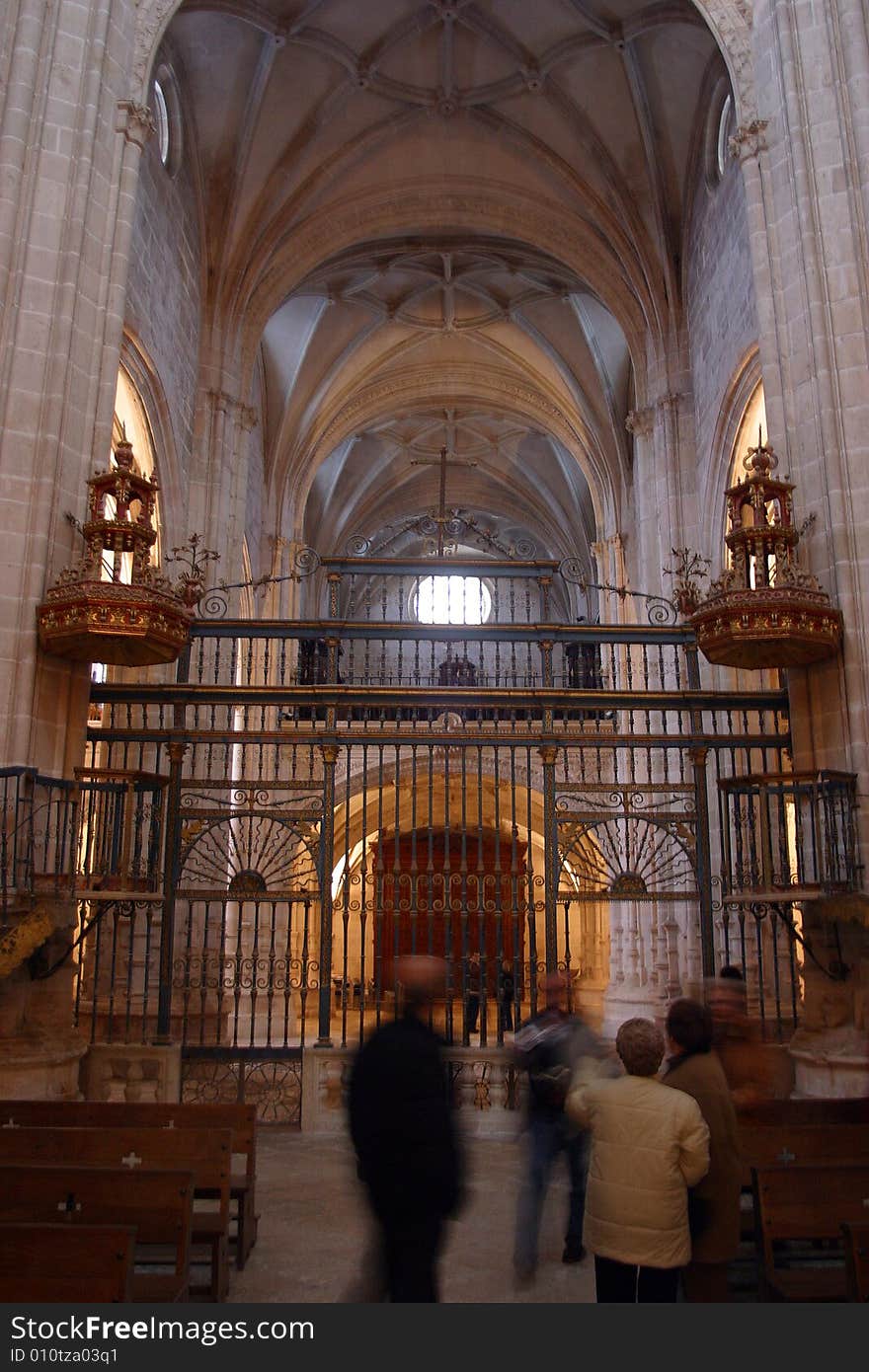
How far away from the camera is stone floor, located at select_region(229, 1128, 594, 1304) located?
5.11 meters

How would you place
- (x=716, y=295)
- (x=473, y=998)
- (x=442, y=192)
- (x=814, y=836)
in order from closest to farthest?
(x=814, y=836)
(x=716, y=295)
(x=442, y=192)
(x=473, y=998)

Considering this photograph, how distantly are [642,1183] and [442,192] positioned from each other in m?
17.9

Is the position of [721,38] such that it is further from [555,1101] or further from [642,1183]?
[642,1183]

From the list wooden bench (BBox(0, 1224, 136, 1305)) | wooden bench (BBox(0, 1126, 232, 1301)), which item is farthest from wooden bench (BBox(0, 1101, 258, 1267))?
wooden bench (BBox(0, 1224, 136, 1305))

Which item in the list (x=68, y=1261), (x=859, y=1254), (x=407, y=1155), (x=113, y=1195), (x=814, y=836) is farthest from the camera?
(x=814, y=836)

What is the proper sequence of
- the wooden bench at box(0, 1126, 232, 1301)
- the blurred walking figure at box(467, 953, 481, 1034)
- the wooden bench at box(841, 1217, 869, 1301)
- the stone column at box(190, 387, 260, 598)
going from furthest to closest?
the stone column at box(190, 387, 260, 598)
the blurred walking figure at box(467, 953, 481, 1034)
the wooden bench at box(0, 1126, 232, 1301)
the wooden bench at box(841, 1217, 869, 1301)

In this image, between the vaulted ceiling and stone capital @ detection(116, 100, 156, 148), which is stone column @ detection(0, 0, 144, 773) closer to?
stone capital @ detection(116, 100, 156, 148)

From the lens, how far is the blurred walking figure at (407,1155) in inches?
149

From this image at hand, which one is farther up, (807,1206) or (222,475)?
(222,475)

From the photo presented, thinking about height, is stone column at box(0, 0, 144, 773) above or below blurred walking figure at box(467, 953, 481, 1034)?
above

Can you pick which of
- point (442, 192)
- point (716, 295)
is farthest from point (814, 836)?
point (442, 192)

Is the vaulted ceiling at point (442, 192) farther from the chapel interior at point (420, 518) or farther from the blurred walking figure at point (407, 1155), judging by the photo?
the blurred walking figure at point (407, 1155)

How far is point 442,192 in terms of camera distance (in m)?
18.6

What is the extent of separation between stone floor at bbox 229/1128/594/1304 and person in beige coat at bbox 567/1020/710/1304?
1.76 feet
